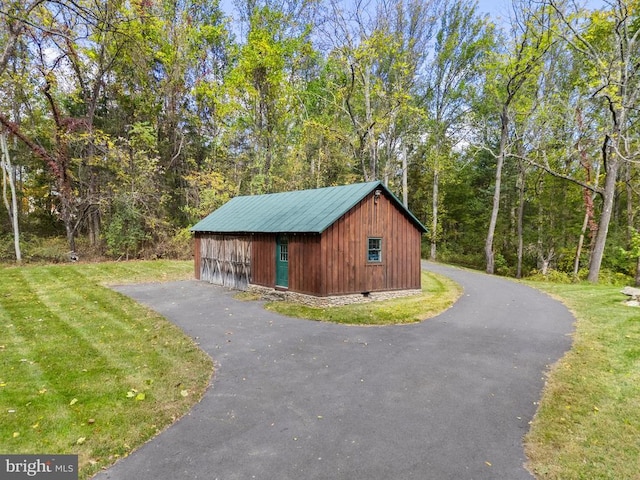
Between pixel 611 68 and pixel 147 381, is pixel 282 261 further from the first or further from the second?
pixel 611 68

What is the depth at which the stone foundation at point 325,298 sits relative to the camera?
13.0 metres

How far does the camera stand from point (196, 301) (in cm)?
1366

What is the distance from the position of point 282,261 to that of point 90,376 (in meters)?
8.50

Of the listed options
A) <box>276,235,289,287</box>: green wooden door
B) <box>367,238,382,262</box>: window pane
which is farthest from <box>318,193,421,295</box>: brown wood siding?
<box>276,235,289,287</box>: green wooden door

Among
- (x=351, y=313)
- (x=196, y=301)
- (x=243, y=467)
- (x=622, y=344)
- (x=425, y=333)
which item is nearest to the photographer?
(x=243, y=467)

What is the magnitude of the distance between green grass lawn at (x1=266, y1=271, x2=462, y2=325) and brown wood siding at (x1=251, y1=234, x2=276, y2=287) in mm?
1844

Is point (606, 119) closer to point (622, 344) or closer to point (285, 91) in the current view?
point (622, 344)

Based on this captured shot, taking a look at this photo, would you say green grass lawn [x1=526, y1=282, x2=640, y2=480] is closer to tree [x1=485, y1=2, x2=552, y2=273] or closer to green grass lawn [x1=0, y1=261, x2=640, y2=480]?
green grass lawn [x1=0, y1=261, x2=640, y2=480]

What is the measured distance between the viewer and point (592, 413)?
555cm

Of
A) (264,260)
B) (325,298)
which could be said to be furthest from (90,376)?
(264,260)

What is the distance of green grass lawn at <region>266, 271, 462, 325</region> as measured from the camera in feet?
36.4

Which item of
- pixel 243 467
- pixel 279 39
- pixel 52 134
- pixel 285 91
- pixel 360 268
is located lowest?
pixel 243 467

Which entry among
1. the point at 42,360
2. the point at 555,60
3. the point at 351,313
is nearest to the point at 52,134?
the point at 42,360

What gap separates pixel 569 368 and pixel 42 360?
10.7 m
